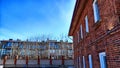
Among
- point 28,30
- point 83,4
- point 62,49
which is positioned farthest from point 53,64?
point 83,4

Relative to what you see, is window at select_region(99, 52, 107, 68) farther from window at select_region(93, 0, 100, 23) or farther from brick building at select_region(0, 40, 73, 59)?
brick building at select_region(0, 40, 73, 59)

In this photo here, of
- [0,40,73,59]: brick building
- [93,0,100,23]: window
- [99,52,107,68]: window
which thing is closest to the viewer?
[99,52,107,68]: window

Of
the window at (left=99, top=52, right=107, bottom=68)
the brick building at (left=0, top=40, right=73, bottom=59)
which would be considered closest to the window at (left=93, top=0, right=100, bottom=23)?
the window at (left=99, top=52, right=107, bottom=68)

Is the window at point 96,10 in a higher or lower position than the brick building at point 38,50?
higher

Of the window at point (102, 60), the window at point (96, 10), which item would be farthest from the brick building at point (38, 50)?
the window at point (102, 60)

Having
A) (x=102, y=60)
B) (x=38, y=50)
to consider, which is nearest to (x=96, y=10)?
(x=102, y=60)

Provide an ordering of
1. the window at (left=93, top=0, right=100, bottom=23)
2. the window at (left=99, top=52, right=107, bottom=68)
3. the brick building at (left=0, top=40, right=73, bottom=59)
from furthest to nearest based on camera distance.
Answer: the brick building at (left=0, top=40, right=73, bottom=59) → the window at (left=93, top=0, right=100, bottom=23) → the window at (left=99, top=52, right=107, bottom=68)

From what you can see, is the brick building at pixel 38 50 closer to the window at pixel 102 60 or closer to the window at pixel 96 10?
the window at pixel 96 10

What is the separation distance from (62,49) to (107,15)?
83.5 ft

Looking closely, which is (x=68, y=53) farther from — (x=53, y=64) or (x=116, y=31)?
(x=116, y=31)

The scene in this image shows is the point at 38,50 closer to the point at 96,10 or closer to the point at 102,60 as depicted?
the point at 96,10

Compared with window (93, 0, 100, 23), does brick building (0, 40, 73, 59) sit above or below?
below

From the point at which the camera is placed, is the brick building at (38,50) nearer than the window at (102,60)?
No

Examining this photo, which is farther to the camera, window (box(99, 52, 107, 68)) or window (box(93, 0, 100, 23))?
window (box(93, 0, 100, 23))
